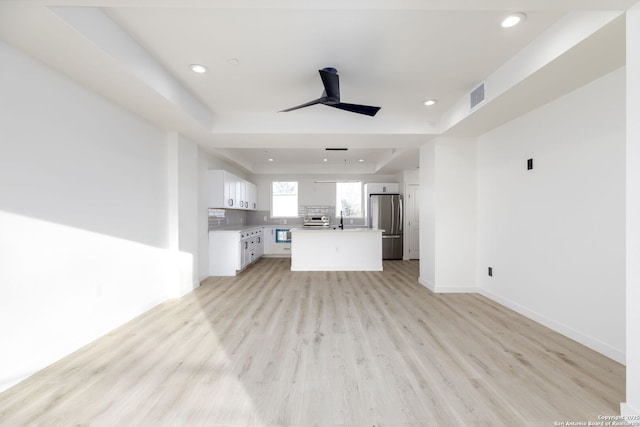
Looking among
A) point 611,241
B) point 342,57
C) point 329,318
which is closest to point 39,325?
point 329,318

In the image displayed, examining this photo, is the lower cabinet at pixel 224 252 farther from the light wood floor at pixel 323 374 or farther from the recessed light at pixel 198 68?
the recessed light at pixel 198 68

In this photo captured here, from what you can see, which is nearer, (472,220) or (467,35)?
(467,35)

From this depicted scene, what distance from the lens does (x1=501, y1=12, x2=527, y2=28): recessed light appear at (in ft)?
6.42

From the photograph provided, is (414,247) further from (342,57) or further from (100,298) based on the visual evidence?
(100,298)

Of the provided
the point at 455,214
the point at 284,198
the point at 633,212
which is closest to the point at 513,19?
the point at 633,212

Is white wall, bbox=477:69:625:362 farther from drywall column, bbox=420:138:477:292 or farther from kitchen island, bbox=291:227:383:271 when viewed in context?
kitchen island, bbox=291:227:383:271

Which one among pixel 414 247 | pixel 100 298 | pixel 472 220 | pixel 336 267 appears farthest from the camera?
pixel 414 247

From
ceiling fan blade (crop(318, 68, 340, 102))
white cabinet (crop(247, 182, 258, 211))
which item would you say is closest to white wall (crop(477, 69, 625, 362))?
ceiling fan blade (crop(318, 68, 340, 102))

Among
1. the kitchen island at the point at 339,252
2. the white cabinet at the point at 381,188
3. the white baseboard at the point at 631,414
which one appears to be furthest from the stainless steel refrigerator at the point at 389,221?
the white baseboard at the point at 631,414

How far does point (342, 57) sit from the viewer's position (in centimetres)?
249

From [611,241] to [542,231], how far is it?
68 cm

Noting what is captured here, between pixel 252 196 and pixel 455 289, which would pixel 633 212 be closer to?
pixel 455 289

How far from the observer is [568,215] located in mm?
2656

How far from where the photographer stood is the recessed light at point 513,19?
196 cm
